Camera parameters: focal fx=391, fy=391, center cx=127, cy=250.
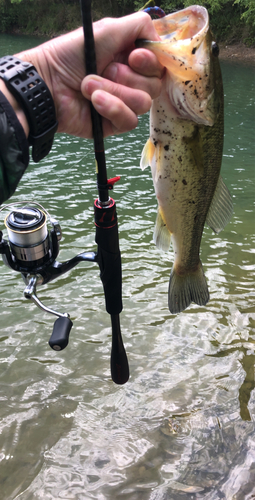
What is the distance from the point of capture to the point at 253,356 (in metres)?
3.58

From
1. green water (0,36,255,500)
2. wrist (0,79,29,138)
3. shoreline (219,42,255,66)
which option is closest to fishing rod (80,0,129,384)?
wrist (0,79,29,138)

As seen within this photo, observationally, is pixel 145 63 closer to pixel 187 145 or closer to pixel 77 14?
pixel 187 145

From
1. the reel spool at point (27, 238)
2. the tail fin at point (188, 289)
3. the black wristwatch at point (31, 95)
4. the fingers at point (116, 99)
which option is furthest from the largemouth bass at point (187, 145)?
the reel spool at point (27, 238)

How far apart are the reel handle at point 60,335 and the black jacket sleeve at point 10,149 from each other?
0.91 m

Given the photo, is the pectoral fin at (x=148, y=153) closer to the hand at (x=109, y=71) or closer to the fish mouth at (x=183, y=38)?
the hand at (x=109, y=71)

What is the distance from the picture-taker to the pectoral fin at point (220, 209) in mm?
2121

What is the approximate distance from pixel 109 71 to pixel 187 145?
0.48 m

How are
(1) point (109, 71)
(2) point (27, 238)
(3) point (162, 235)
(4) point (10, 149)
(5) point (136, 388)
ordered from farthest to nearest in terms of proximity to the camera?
(5) point (136, 388) < (2) point (27, 238) < (3) point (162, 235) < (1) point (109, 71) < (4) point (10, 149)

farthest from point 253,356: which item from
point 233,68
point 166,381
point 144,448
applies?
point 233,68

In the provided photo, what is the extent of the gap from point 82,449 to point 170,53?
258cm

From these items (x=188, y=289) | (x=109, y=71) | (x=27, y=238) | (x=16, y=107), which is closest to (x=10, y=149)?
(x=16, y=107)

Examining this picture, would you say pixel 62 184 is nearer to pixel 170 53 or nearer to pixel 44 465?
pixel 44 465

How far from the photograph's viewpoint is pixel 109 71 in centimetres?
165

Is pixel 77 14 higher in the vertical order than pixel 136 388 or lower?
higher
